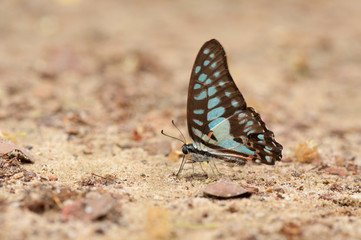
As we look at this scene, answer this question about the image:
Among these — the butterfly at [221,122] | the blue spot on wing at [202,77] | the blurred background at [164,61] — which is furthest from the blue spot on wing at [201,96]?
the blurred background at [164,61]

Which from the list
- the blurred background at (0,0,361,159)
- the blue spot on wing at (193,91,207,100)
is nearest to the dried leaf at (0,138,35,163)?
the blurred background at (0,0,361,159)

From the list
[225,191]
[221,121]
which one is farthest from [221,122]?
[225,191]

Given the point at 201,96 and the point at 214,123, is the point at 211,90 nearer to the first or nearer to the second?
the point at 201,96

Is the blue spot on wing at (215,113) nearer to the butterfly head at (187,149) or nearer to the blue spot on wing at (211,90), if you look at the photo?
the blue spot on wing at (211,90)

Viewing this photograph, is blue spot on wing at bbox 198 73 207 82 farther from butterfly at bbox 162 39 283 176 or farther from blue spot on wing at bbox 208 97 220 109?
blue spot on wing at bbox 208 97 220 109

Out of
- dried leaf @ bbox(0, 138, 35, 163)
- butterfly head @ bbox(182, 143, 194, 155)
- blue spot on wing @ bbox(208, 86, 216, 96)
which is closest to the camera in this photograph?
dried leaf @ bbox(0, 138, 35, 163)

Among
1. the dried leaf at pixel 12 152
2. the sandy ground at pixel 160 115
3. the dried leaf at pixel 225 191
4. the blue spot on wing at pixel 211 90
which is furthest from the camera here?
the blue spot on wing at pixel 211 90
